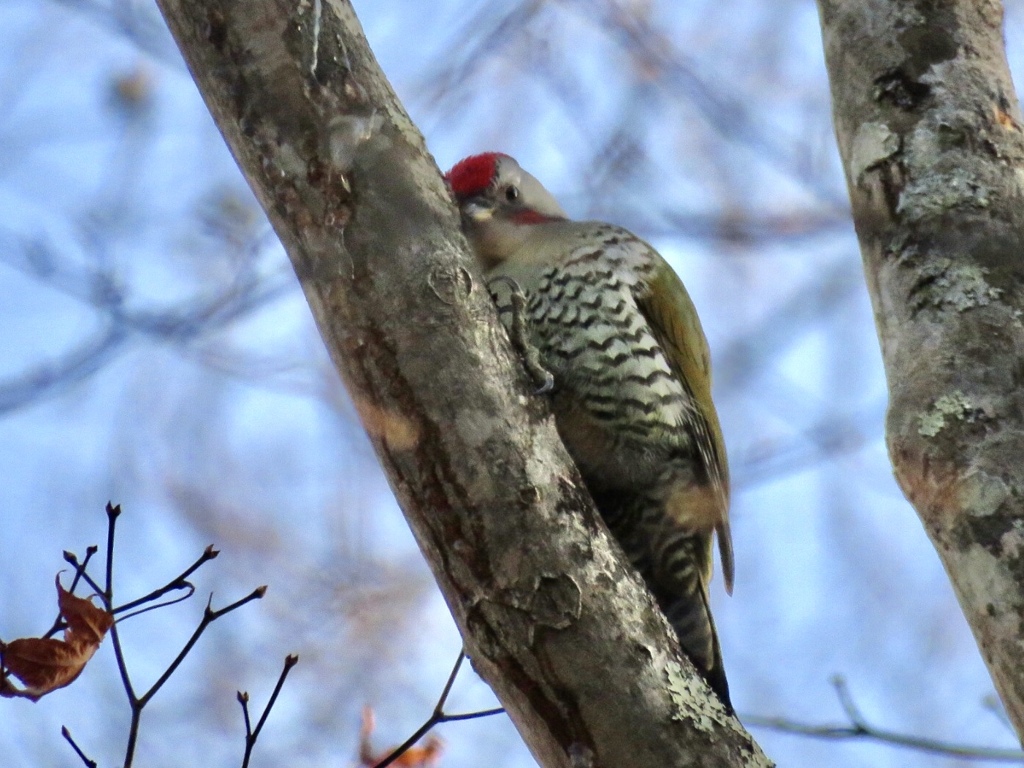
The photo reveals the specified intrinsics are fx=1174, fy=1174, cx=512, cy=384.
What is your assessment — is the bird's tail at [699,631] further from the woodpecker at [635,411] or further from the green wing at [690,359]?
the green wing at [690,359]

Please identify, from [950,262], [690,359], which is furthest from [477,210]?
[950,262]

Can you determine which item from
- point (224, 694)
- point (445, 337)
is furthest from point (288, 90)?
point (224, 694)

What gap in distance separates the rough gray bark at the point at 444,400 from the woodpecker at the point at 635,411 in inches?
50.3

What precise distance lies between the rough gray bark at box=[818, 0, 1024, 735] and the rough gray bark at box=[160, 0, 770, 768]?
633 mm

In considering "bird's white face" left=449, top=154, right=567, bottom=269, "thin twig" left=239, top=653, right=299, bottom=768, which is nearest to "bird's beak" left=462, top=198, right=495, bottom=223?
"bird's white face" left=449, top=154, right=567, bottom=269

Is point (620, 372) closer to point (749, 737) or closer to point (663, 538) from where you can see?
point (663, 538)

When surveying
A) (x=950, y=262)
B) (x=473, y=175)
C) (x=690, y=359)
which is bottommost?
(x=950, y=262)

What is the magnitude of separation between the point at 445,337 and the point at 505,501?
362 millimetres

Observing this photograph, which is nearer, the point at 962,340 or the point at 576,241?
the point at 962,340

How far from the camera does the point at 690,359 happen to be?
4.12 metres

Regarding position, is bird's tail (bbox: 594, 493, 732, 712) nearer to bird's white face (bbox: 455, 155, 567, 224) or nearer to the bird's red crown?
bird's white face (bbox: 455, 155, 567, 224)

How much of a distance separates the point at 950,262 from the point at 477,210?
1936mm

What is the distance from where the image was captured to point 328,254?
242 cm

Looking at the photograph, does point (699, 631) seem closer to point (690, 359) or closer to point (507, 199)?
point (690, 359)
